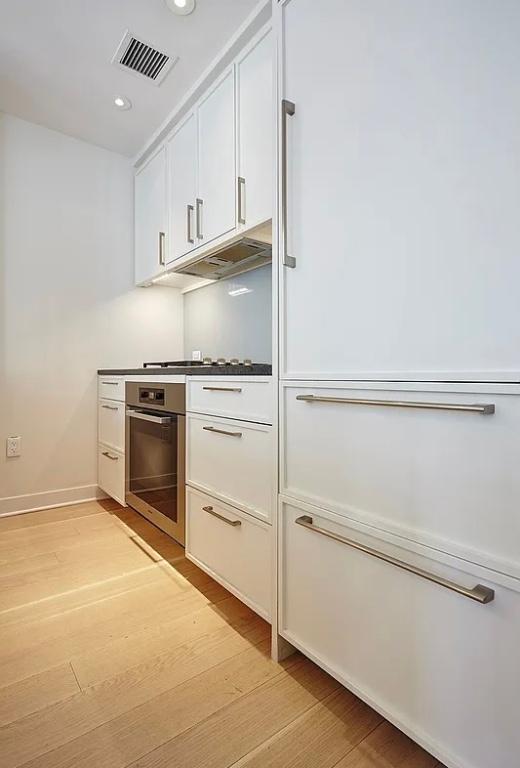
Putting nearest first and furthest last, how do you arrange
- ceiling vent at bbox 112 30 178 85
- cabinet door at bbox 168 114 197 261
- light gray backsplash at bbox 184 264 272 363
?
ceiling vent at bbox 112 30 178 85 → cabinet door at bbox 168 114 197 261 → light gray backsplash at bbox 184 264 272 363

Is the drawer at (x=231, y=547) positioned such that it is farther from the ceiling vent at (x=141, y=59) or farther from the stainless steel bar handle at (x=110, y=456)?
the ceiling vent at (x=141, y=59)

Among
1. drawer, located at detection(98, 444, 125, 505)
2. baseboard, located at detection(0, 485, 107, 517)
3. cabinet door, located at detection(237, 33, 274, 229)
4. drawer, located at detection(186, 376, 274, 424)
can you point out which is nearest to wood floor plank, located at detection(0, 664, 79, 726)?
drawer, located at detection(186, 376, 274, 424)

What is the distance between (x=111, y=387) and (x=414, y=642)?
7.12 feet

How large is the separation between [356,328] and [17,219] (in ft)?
8.04

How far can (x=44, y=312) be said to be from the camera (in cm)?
258

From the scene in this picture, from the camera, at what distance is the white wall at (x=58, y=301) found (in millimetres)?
2467

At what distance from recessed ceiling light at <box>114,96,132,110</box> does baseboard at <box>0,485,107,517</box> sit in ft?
7.74

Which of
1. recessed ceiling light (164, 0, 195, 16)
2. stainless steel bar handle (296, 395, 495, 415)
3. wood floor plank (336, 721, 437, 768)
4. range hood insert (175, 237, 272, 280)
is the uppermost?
recessed ceiling light (164, 0, 195, 16)

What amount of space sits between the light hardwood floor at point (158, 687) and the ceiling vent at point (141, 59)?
7.90 ft

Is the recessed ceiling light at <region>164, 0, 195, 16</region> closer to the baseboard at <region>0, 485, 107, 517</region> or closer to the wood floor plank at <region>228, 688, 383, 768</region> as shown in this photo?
→ the wood floor plank at <region>228, 688, 383, 768</region>

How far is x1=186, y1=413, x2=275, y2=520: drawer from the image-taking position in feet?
4.15

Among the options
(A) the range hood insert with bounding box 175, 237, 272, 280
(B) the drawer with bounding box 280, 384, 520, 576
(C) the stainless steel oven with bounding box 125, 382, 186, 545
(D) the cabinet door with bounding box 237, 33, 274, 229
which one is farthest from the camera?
(A) the range hood insert with bounding box 175, 237, 272, 280

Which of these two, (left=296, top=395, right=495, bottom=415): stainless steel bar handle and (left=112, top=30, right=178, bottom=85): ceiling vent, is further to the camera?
(left=112, top=30, right=178, bottom=85): ceiling vent

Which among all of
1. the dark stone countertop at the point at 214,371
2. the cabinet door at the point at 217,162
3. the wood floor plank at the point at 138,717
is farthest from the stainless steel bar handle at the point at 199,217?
the wood floor plank at the point at 138,717
